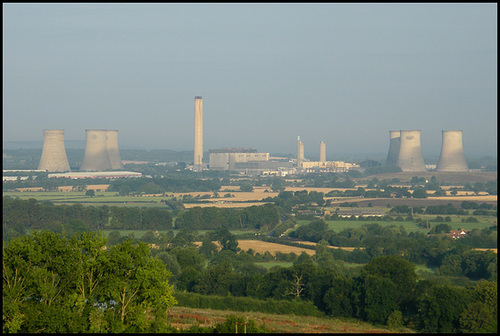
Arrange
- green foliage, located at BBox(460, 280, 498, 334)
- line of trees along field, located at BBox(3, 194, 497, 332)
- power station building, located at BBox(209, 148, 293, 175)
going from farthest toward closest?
power station building, located at BBox(209, 148, 293, 175), green foliage, located at BBox(460, 280, 498, 334), line of trees along field, located at BBox(3, 194, 497, 332)

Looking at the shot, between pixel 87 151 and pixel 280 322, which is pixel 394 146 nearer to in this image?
pixel 87 151

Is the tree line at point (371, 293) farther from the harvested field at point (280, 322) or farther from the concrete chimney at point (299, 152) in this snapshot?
the concrete chimney at point (299, 152)

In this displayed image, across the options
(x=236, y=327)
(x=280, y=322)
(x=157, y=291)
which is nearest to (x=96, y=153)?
(x=280, y=322)

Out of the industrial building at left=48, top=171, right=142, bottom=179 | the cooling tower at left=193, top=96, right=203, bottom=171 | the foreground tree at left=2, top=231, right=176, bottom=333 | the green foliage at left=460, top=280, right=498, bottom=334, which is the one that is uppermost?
the cooling tower at left=193, top=96, right=203, bottom=171

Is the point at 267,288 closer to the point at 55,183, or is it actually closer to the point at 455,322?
the point at 455,322

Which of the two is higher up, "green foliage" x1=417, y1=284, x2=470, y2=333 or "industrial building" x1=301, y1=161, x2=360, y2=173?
"green foliage" x1=417, y1=284, x2=470, y2=333

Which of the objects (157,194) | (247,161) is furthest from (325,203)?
(247,161)

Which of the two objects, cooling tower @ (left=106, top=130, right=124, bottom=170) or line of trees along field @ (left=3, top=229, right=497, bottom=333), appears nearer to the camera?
line of trees along field @ (left=3, top=229, right=497, bottom=333)

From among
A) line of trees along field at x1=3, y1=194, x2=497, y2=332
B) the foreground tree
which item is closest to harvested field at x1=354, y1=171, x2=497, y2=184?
line of trees along field at x1=3, y1=194, x2=497, y2=332

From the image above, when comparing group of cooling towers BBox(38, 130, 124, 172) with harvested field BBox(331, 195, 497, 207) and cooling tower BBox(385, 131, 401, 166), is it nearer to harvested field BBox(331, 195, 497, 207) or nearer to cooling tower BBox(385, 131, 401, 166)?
harvested field BBox(331, 195, 497, 207)

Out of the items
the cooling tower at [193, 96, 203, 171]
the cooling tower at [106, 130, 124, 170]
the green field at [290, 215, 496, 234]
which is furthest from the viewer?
the cooling tower at [193, 96, 203, 171]
